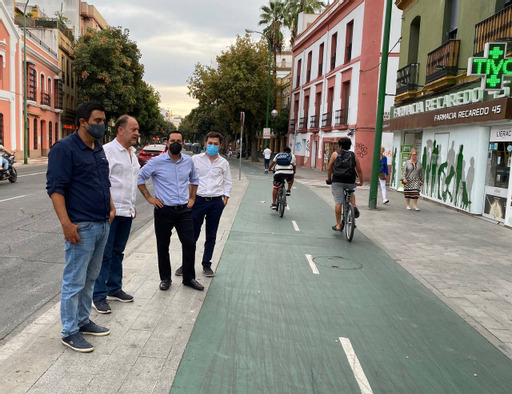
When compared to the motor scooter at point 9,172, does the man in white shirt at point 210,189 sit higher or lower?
higher

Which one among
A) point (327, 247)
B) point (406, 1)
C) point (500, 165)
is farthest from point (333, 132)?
point (327, 247)

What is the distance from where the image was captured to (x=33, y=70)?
3697 centimetres

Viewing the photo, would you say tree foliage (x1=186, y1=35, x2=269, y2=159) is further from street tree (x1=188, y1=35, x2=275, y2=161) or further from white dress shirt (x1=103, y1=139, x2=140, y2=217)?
white dress shirt (x1=103, y1=139, x2=140, y2=217)

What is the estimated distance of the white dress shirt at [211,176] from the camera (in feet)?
19.4

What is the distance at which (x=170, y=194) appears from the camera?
16.7 ft

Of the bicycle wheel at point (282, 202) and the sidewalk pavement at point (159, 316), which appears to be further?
the bicycle wheel at point (282, 202)

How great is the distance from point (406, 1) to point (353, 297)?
56.9ft

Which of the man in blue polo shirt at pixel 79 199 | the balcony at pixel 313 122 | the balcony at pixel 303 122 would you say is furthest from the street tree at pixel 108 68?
the man in blue polo shirt at pixel 79 199

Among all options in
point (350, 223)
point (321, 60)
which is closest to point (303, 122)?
point (321, 60)

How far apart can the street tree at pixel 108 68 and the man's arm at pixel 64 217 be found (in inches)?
1661

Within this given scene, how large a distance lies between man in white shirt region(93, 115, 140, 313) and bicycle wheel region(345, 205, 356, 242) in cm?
492

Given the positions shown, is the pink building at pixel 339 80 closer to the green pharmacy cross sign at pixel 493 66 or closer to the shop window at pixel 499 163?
the shop window at pixel 499 163

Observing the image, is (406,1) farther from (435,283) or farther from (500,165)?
(435,283)

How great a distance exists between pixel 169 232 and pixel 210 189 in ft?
2.94
